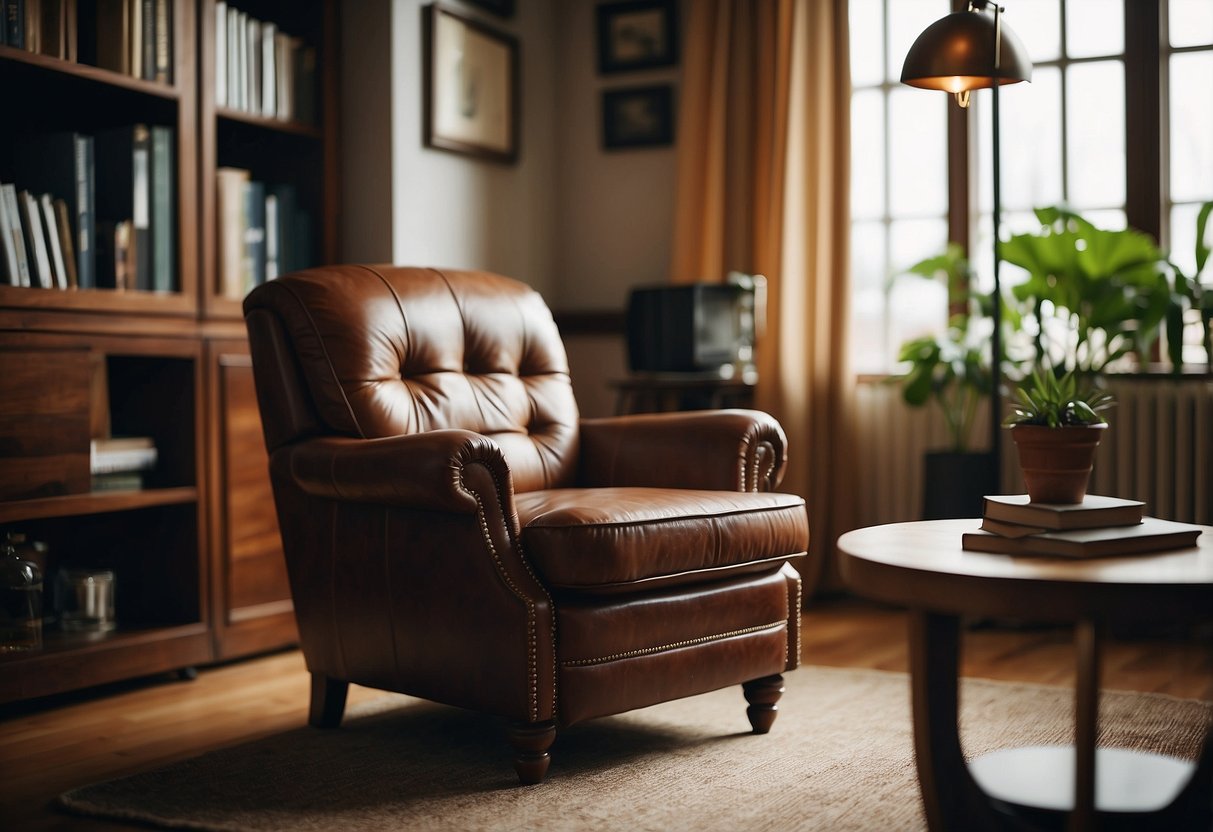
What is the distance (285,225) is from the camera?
345 cm

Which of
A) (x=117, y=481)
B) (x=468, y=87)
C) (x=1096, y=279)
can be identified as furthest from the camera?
(x=468, y=87)

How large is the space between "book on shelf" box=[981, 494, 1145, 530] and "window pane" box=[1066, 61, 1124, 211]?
219 centimetres

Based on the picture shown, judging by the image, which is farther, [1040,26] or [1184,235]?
[1040,26]

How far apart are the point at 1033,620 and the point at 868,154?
267 centimetres

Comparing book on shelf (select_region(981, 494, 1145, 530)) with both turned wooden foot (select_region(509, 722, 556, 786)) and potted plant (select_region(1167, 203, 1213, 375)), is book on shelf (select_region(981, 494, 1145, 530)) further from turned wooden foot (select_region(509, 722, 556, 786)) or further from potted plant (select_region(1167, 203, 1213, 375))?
potted plant (select_region(1167, 203, 1213, 375))

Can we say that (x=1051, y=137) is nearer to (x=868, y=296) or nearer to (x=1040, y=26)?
(x=1040, y=26)

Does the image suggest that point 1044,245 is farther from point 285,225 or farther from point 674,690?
point 285,225

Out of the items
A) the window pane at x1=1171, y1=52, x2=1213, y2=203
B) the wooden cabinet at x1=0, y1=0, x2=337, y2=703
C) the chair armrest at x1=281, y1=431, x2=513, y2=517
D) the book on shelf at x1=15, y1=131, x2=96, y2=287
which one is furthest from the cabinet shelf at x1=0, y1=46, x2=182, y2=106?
the window pane at x1=1171, y1=52, x2=1213, y2=203

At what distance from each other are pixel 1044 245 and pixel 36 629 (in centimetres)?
255

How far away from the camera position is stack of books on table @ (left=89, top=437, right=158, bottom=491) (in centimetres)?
293

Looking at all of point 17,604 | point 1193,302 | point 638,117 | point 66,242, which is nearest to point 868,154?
point 638,117

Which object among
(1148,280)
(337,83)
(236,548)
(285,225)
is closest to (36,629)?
(236,548)

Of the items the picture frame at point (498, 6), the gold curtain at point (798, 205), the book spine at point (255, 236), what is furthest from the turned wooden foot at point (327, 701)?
the picture frame at point (498, 6)

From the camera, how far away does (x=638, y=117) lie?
4391mm
